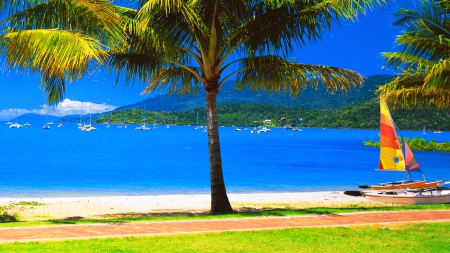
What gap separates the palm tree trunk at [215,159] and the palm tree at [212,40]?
24 mm

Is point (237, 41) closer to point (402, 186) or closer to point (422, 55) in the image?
point (422, 55)

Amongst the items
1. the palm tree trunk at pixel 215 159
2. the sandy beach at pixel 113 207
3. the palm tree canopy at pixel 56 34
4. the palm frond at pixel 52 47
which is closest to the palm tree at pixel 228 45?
Result: the palm tree trunk at pixel 215 159

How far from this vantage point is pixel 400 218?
10.0 metres

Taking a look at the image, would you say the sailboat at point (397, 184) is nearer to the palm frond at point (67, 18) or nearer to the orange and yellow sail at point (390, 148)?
the orange and yellow sail at point (390, 148)

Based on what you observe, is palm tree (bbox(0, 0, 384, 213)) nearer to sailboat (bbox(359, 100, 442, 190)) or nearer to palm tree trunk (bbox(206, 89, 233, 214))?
palm tree trunk (bbox(206, 89, 233, 214))

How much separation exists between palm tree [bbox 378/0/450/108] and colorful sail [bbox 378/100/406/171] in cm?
93

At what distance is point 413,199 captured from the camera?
15672 millimetres

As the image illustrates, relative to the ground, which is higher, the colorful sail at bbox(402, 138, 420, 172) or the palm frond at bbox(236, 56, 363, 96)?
the palm frond at bbox(236, 56, 363, 96)

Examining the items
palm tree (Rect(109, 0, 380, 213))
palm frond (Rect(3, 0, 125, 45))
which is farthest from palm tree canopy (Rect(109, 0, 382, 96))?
palm frond (Rect(3, 0, 125, 45))

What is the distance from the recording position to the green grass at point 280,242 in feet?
23.4

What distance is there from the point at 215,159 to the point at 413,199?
6830 millimetres

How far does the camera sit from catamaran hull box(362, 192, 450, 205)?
1530cm

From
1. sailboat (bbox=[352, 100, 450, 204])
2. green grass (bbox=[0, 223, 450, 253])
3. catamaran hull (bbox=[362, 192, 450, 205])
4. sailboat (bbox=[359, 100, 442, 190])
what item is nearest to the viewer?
green grass (bbox=[0, 223, 450, 253])

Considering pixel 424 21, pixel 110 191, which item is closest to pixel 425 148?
pixel 110 191
